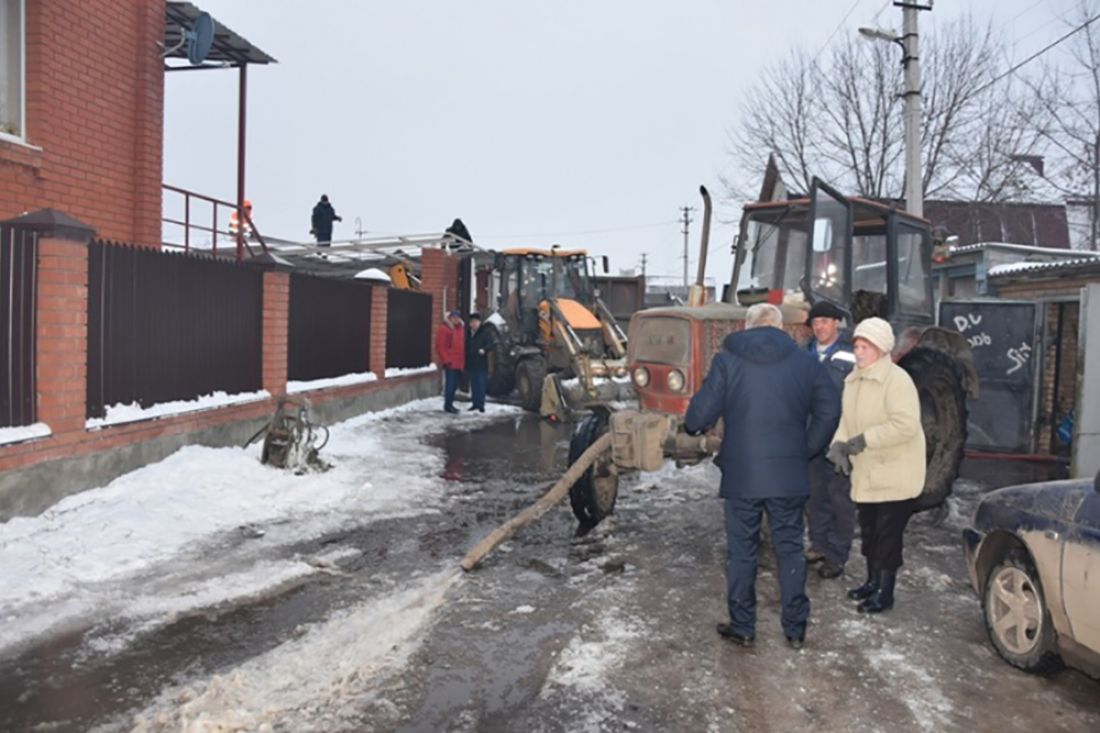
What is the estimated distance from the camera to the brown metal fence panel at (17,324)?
20.5ft

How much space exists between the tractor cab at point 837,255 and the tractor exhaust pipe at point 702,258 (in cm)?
45

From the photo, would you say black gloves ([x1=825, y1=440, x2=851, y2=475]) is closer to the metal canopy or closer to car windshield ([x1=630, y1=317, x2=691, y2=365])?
car windshield ([x1=630, y1=317, x2=691, y2=365])

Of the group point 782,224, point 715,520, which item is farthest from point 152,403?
point 782,224

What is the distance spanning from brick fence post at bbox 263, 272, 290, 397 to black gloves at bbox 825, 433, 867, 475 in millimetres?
7479

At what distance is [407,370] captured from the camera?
53.5ft

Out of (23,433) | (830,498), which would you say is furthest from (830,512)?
(23,433)

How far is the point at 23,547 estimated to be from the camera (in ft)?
18.2

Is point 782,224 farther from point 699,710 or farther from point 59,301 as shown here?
point 59,301

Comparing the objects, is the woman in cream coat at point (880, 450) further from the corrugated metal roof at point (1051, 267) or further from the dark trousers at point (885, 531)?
the corrugated metal roof at point (1051, 267)

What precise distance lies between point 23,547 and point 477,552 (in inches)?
115

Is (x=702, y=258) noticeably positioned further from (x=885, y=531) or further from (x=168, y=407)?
(x=168, y=407)

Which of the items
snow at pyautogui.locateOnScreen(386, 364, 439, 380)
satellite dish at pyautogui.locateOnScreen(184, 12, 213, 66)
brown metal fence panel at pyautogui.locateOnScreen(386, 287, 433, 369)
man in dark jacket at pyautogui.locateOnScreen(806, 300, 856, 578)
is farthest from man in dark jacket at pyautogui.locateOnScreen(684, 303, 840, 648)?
brown metal fence panel at pyautogui.locateOnScreen(386, 287, 433, 369)

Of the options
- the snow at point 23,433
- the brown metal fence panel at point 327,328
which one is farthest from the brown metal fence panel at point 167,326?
the brown metal fence panel at point 327,328

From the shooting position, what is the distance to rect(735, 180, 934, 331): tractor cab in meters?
6.56
